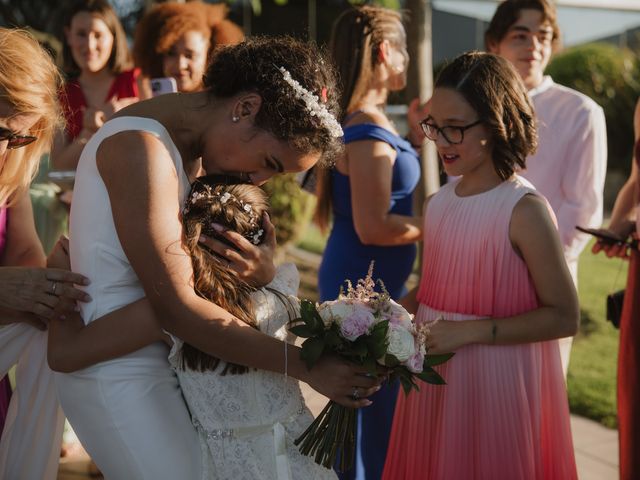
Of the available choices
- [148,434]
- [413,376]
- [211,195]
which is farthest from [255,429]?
[211,195]

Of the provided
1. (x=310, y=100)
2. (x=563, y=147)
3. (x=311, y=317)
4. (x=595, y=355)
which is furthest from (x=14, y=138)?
(x=595, y=355)

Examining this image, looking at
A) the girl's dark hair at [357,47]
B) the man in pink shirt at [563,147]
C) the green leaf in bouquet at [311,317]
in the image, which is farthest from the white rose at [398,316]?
the man in pink shirt at [563,147]

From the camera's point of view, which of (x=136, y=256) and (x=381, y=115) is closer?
(x=136, y=256)

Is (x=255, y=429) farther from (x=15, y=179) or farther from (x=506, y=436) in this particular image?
(x=15, y=179)

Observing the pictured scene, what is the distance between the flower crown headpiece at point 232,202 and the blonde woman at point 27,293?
0.42 m

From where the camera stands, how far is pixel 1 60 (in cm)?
238

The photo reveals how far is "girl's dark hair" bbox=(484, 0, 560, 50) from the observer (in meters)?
→ 4.41

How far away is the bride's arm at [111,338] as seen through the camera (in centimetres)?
219

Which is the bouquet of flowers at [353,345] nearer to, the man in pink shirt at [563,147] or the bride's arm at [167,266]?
the bride's arm at [167,266]

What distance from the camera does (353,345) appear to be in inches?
86.7

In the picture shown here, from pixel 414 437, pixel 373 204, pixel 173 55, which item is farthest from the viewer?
pixel 173 55

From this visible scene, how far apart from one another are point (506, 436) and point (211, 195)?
1.41 meters

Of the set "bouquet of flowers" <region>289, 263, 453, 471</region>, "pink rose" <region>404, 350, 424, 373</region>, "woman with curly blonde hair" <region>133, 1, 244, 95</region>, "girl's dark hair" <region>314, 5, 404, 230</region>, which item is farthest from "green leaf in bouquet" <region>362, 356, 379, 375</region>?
"woman with curly blonde hair" <region>133, 1, 244, 95</region>

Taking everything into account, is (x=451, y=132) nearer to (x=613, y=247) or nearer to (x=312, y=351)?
(x=312, y=351)
